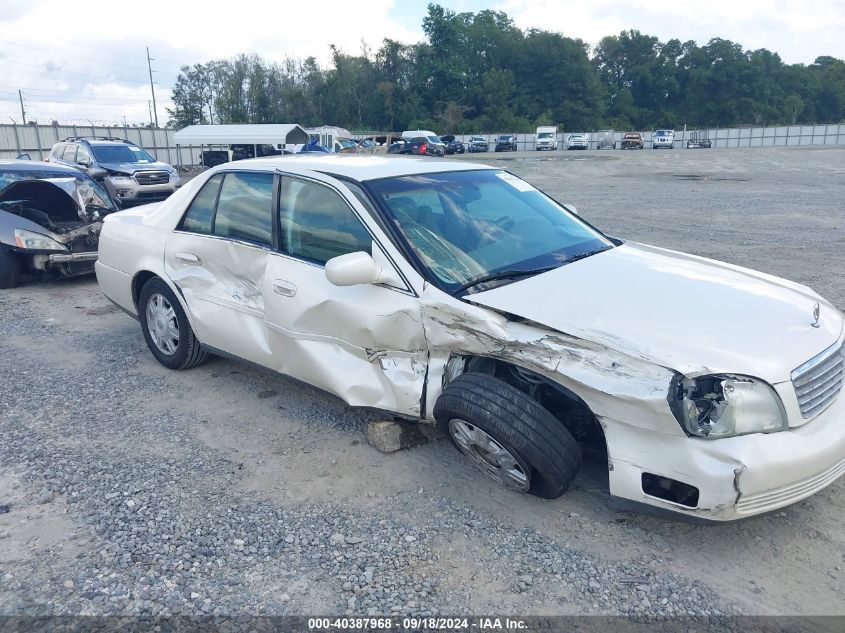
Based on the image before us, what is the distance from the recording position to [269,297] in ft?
13.5

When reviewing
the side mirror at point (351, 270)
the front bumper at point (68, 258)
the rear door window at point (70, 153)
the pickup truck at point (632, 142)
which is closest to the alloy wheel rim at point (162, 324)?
the side mirror at point (351, 270)

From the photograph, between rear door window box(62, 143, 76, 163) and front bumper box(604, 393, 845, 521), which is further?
rear door window box(62, 143, 76, 163)

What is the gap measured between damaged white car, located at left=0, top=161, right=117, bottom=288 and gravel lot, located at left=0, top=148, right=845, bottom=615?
132 inches

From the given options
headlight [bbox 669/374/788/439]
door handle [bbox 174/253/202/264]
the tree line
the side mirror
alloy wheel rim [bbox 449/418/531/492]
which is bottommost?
alloy wheel rim [bbox 449/418/531/492]

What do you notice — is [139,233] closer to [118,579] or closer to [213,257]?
[213,257]

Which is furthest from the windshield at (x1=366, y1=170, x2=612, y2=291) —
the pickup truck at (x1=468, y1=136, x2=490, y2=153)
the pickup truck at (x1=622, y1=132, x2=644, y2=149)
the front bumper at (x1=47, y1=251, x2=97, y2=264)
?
the pickup truck at (x1=622, y1=132, x2=644, y2=149)

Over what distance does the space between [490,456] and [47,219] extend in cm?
763

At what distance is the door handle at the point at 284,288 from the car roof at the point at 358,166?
0.74 m

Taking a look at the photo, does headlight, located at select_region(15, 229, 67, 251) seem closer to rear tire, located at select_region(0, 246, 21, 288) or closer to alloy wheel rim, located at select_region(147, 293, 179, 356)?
rear tire, located at select_region(0, 246, 21, 288)

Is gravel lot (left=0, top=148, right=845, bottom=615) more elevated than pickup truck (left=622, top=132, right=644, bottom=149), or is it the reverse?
pickup truck (left=622, top=132, right=644, bottom=149)

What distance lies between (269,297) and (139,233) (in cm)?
180

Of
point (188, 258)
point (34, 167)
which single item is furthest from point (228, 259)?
point (34, 167)

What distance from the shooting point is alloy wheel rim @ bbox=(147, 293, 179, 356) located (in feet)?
16.6

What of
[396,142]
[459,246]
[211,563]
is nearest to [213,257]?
[459,246]
